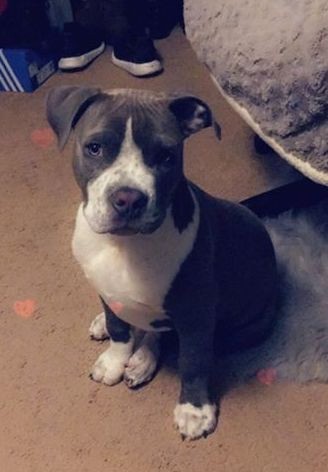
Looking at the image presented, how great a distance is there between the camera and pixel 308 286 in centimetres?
171

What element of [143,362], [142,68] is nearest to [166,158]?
[143,362]

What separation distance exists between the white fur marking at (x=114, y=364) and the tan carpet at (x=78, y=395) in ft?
0.07

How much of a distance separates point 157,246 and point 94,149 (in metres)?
0.20

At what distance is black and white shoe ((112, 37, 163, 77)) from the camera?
2.37m

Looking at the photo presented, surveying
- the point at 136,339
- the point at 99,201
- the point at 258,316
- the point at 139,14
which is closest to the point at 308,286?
the point at 258,316

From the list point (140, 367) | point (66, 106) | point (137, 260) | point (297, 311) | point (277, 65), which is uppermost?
point (66, 106)

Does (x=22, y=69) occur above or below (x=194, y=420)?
above

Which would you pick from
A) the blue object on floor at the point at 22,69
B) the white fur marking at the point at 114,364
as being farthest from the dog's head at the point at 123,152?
the blue object on floor at the point at 22,69

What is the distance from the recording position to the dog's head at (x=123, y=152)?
3.96ft

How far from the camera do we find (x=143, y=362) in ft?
5.15

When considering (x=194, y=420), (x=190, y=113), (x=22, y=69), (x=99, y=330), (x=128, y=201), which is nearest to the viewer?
(x=128, y=201)

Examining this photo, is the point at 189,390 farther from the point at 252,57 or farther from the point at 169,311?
the point at 252,57

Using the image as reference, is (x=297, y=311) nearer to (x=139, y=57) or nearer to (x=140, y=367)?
(x=140, y=367)

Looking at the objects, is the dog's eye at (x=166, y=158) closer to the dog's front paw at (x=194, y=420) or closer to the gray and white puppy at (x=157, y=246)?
the gray and white puppy at (x=157, y=246)
